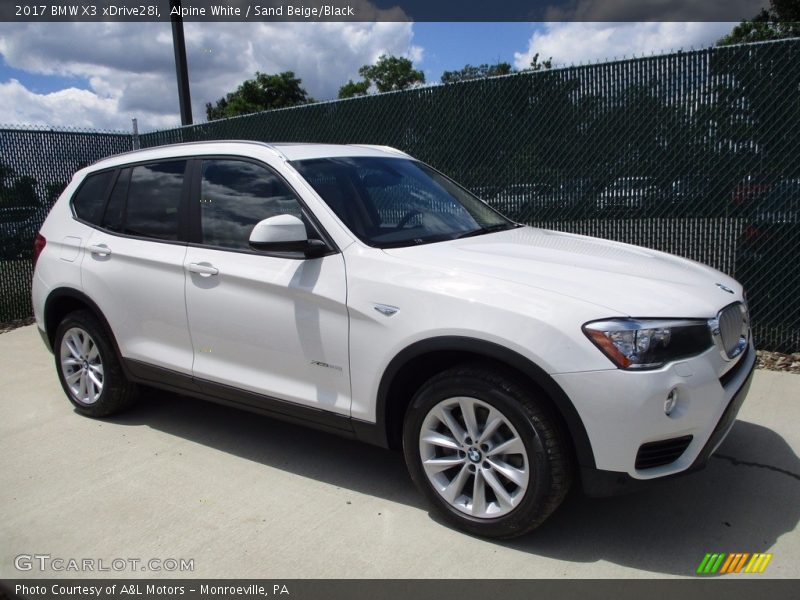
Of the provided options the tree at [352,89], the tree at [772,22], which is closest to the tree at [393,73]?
the tree at [352,89]

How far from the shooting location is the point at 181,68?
413 inches

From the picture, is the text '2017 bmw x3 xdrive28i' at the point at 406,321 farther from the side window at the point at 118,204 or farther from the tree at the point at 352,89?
the tree at the point at 352,89

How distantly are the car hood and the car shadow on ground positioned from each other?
77cm

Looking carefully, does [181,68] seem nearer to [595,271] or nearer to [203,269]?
[203,269]

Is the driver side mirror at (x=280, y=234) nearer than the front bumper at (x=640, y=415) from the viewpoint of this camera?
No

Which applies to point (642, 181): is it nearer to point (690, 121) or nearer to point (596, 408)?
point (690, 121)

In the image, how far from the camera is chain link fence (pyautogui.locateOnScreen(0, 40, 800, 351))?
548cm

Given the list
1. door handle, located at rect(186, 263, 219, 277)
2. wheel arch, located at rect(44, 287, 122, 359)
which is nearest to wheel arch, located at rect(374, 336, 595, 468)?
door handle, located at rect(186, 263, 219, 277)

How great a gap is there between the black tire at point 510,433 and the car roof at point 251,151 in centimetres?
164

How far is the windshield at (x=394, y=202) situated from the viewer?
362cm

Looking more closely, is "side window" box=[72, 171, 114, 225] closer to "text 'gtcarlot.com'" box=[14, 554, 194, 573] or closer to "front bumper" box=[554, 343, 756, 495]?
"text 'gtcarlot.com'" box=[14, 554, 194, 573]

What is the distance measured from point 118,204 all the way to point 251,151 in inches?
49.6

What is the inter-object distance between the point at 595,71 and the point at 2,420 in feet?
18.5

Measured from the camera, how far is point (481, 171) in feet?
22.6
